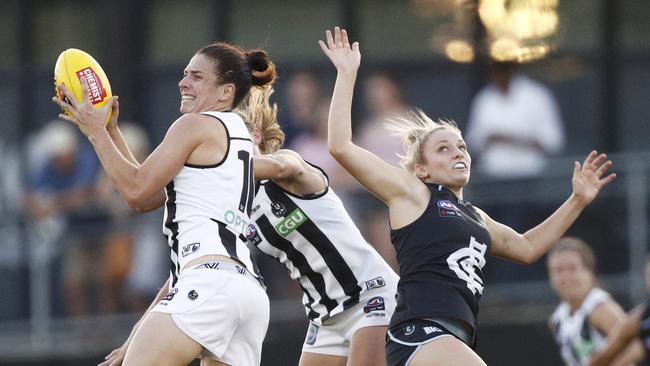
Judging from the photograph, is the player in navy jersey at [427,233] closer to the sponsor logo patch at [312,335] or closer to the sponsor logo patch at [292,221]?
the sponsor logo patch at [292,221]

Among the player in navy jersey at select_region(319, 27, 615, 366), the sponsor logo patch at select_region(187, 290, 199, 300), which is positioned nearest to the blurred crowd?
the player in navy jersey at select_region(319, 27, 615, 366)

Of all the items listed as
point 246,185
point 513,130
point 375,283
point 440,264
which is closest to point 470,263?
point 440,264

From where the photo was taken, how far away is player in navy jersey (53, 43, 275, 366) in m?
6.56

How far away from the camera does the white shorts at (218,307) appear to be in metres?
6.57

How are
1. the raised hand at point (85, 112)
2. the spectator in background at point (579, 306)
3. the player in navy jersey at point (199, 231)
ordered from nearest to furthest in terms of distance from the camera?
the player in navy jersey at point (199, 231), the raised hand at point (85, 112), the spectator in background at point (579, 306)

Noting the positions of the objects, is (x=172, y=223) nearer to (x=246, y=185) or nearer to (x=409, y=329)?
(x=246, y=185)

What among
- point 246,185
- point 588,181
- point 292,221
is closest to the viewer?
point 246,185

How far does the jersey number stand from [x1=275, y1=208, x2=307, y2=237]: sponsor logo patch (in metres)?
0.74

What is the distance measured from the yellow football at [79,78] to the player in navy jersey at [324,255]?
2.92 feet

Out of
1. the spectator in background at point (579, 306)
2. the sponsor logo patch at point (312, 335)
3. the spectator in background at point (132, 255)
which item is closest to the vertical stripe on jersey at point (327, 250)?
the sponsor logo patch at point (312, 335)

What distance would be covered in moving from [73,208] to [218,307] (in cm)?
648

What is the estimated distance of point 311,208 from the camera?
7.70 meters

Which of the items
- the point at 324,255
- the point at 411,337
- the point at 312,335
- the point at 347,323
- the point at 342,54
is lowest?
the point at 312,335

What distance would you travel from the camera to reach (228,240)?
6.76m
